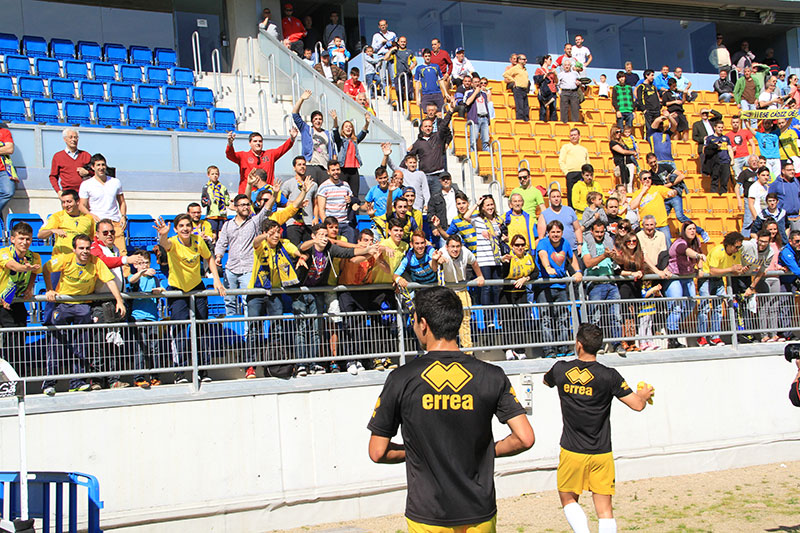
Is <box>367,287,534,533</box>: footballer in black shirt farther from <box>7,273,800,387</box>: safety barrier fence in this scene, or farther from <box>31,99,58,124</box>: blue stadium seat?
<box>31,99,58,124</box>: blue stadium seat

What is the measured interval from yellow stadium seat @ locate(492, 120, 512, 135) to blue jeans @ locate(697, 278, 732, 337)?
655cm

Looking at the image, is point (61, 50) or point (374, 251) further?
point (61, 50)

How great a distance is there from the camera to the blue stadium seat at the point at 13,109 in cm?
1352

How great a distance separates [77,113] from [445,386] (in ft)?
38.3

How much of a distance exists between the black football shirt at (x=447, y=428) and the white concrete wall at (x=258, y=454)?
4.75m

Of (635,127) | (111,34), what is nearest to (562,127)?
(635,127)

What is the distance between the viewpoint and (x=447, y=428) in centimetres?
420

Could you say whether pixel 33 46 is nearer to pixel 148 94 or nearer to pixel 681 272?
pixel 148 94

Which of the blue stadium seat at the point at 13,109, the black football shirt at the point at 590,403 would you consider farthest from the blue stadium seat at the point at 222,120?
the black football shirt at the point at 590,403

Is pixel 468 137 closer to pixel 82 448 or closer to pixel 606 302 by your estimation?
pixel 606 302

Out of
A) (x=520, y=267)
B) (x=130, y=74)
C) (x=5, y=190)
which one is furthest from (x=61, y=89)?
(x=520, y=267)

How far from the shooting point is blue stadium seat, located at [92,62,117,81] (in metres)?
16.4

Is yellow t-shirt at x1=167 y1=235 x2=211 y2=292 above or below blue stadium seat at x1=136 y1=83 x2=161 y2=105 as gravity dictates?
below

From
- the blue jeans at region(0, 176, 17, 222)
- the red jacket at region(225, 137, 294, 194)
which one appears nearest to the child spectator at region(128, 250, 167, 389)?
the blue jeans at region(0, 176, 17, 222)
